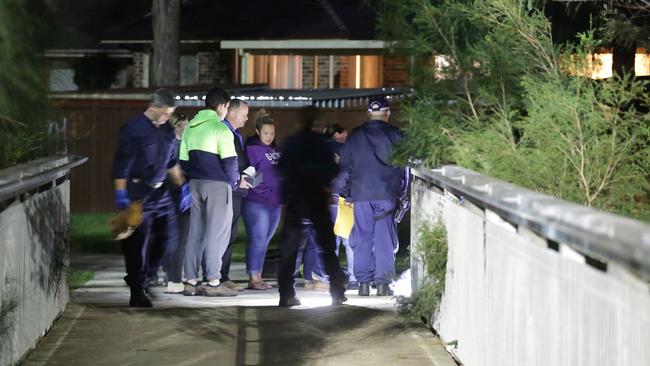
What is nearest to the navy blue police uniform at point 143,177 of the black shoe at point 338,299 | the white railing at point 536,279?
the black shoe at point 338,299

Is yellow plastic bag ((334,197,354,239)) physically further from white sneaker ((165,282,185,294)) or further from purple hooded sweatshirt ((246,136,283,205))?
white sneaker ((165,282,185,294))

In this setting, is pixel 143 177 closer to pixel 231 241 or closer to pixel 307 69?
pixel 231 241

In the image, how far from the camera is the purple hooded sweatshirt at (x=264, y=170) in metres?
13.5

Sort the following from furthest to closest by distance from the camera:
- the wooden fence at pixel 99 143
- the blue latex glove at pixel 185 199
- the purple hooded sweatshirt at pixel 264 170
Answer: the wooden fence at pixel 99 143
the purple hooded sweatshirt at pixel 264 170
the blue latex glove at pixel 185 199

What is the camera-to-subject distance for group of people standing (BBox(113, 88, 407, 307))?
1160 centimetres

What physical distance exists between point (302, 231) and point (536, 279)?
6.11 m

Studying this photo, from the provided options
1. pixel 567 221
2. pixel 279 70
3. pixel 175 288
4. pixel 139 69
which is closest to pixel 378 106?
pixel 175 288

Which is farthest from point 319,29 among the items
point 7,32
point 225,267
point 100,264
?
point 7,32

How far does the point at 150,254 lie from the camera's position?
481 inches

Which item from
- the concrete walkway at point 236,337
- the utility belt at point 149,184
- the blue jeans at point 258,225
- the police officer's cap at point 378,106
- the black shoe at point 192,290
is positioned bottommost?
the black shoe at point 192,290

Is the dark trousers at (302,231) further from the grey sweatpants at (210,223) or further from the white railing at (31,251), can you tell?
Answer: the white railing at (31,251)

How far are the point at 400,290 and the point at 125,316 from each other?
2.79m

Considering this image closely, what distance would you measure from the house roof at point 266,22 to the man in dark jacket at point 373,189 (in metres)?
24.3

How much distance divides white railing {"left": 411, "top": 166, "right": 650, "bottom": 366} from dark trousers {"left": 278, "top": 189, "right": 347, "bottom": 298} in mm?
2182
